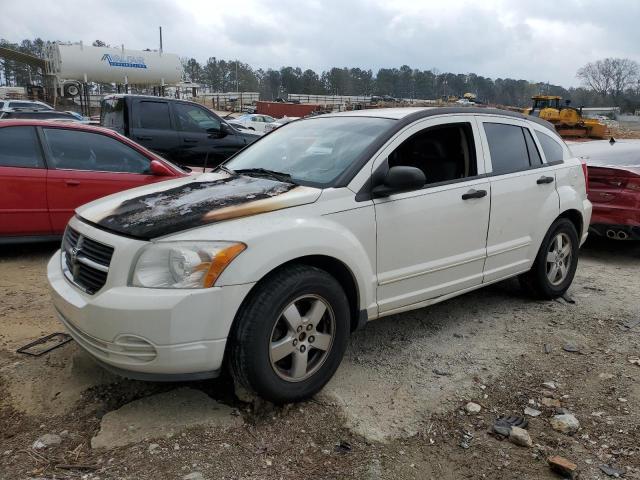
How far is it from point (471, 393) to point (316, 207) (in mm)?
1478

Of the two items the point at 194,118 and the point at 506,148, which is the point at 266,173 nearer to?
the point at 506,148

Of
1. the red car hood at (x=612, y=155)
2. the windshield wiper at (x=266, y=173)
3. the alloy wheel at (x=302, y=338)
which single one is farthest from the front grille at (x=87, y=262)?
the red car hood at (x=612, y=155)

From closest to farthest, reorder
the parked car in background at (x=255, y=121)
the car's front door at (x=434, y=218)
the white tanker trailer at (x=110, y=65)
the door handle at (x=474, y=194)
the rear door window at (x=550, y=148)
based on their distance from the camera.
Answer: the car's front door at (x=434, y=218) → the door handle at (x=474, y=194) → the rear door window at (x=550, y=148) → the white tanker trailer at (x=110, y=65) → the parked car in background at (x=255, y=121)

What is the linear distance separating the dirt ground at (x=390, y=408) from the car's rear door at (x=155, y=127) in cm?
520

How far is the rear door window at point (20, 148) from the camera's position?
5621 mm

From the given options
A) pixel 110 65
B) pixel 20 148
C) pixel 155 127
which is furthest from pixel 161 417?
pixel 110 65

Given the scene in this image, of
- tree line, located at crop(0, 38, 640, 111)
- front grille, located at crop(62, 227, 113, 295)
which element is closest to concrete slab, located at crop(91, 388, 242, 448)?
front grille, located at crop(62, 227, 113, 295)

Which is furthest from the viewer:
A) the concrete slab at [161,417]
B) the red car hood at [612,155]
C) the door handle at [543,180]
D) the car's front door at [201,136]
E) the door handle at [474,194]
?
the car's front door at [201,136]

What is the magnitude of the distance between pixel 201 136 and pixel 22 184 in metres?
4.61

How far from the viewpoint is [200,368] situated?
9.18 feet

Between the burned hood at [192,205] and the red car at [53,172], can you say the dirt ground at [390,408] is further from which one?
the red car at [53,172]

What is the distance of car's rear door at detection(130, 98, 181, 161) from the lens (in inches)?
371

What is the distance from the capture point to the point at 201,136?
994 cm

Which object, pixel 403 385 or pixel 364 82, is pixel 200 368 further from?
pixel 364 82
